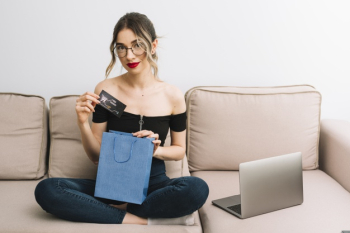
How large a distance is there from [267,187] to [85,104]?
814 millimetres

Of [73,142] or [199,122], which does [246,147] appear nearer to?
[199,122]

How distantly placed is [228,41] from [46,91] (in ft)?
3.47

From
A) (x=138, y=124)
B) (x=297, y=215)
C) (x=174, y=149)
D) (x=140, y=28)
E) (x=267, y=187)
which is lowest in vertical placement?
(x=297, y=215)

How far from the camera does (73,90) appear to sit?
2484 mm

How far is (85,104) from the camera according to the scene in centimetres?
176

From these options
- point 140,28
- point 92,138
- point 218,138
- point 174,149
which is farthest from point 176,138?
point 140,28

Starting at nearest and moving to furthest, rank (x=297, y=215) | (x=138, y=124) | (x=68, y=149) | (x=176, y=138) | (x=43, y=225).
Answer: (x=43, y=225)
(x=297, y=215)
(x=138, y=124)
(x=176, y=138)
(x=68, y=149)

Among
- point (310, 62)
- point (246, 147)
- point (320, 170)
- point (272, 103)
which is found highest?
point (310, 62)

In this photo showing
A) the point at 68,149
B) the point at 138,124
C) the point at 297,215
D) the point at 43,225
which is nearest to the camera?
the point at 43,225

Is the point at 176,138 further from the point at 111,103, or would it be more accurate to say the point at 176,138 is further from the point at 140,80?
the point at 111,103

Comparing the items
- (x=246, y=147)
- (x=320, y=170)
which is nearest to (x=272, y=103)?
(x=246, y=147)

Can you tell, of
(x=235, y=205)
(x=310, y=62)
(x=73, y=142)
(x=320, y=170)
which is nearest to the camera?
(x=235, y=205)

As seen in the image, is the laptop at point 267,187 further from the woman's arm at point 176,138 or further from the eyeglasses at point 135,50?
the eyeglasses at point 135,50

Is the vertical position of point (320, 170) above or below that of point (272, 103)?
below
